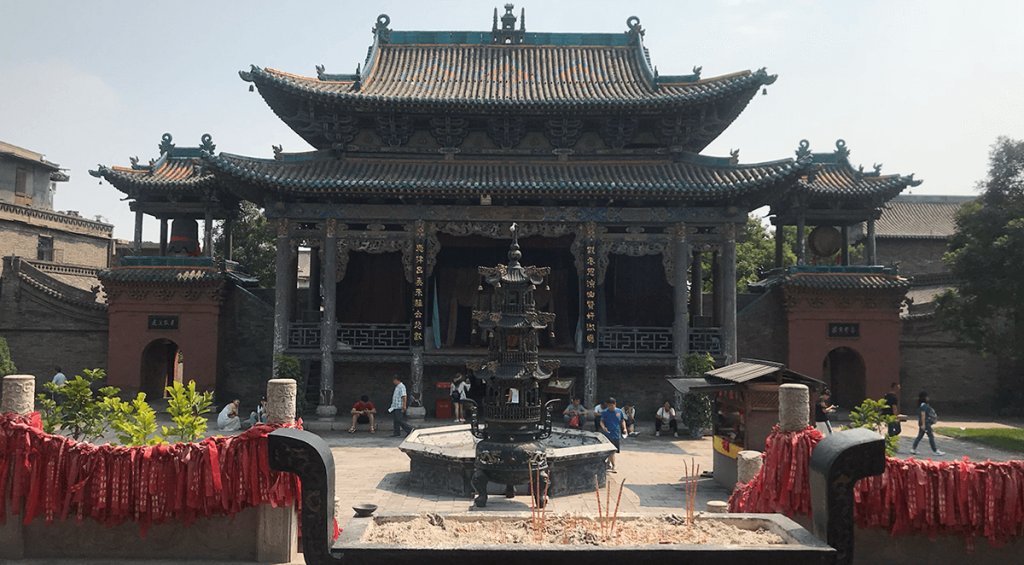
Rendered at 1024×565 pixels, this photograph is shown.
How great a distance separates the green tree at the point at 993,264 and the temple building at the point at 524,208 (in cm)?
202

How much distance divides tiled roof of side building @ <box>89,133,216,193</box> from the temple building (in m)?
0.08

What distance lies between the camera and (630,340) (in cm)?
1791

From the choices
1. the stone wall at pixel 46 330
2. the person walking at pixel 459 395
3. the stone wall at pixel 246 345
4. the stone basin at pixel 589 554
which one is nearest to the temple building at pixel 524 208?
the person walking at pixel 459 395

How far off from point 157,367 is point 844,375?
21.0 m

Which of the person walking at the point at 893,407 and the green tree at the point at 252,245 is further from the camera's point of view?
the green tree at the point at 252,245

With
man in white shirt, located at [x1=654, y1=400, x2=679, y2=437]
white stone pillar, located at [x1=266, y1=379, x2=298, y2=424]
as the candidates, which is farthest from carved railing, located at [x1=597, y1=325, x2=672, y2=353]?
white stone pillar, located at [x1=266, y1=379, x2=298, y2=424]

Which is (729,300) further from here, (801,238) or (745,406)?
(745,406)

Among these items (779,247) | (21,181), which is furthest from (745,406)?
(21,181)

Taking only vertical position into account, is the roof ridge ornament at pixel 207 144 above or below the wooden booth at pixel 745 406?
above

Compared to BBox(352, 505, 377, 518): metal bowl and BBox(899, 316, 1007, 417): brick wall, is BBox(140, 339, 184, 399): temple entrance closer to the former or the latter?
BBox(352, 505, 377, 518): metal bowl

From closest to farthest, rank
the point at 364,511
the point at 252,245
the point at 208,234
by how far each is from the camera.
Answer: the point at 364,511, the point at 208,234, the point at 252,245

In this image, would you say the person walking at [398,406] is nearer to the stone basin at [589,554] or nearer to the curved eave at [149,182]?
the curved eave at [149,182]

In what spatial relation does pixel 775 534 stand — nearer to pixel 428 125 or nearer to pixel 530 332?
pixel 530 332

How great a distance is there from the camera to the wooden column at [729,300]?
676 inches
